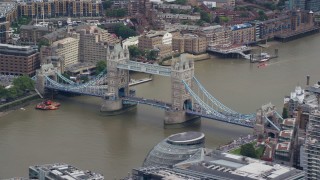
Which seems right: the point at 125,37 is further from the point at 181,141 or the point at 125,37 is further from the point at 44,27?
the point at 181,141

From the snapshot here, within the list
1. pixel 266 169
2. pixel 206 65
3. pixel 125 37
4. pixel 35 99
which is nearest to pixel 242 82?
pixel 206 65

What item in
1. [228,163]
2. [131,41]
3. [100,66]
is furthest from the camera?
[131,41]

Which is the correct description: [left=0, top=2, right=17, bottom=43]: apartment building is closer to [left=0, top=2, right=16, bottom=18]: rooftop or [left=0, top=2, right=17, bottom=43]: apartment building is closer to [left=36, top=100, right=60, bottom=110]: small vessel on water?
[left=0, top=2, right=16, bottom=18]: rooftop

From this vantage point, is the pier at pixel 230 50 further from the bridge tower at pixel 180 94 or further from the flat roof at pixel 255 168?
the flat roof at pixel 255 168

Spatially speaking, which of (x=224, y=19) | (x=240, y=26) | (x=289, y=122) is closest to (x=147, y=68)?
(x=289, y=122)

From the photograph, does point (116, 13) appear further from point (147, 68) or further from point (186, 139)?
point (186, 139)

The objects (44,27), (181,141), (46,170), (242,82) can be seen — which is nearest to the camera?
(46,170)
